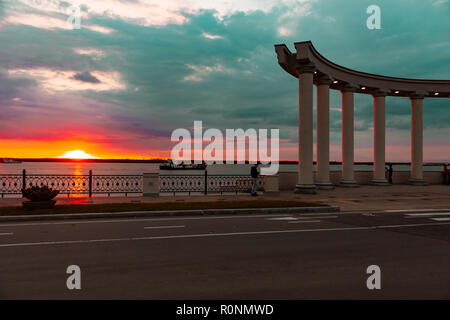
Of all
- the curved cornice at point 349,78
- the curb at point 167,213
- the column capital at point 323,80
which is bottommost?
the curb at point 167,213

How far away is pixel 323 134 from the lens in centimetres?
2308

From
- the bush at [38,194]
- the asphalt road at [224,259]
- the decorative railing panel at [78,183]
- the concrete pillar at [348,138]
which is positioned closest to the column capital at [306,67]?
the concrete pillar at [348,138]

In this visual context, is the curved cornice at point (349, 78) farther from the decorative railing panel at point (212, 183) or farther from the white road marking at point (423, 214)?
the white road marking at point (423, 214)

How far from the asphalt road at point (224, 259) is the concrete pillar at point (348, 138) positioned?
14776 millimetres

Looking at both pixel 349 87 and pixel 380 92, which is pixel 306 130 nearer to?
pixel 349 87

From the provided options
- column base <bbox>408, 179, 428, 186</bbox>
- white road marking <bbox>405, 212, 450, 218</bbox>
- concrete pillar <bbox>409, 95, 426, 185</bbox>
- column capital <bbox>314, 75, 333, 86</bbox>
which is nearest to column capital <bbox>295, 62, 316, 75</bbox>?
column capital <bbox>314, 75, 333, 86</bbox>

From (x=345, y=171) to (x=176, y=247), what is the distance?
21.1 m

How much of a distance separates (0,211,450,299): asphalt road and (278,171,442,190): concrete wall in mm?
13482

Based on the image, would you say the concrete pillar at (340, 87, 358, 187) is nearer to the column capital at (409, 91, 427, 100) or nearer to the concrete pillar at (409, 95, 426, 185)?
the column capital at (409, 91, 427, 100)

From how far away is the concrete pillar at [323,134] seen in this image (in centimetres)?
2308

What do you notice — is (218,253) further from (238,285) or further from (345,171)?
(345,171)

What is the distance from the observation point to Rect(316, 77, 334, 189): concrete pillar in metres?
23.1

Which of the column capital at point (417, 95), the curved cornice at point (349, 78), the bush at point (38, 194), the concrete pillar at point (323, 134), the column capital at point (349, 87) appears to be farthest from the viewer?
the column capital at point (417, 95)

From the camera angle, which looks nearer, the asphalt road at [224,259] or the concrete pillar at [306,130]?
the asphalt road at [224,259]
